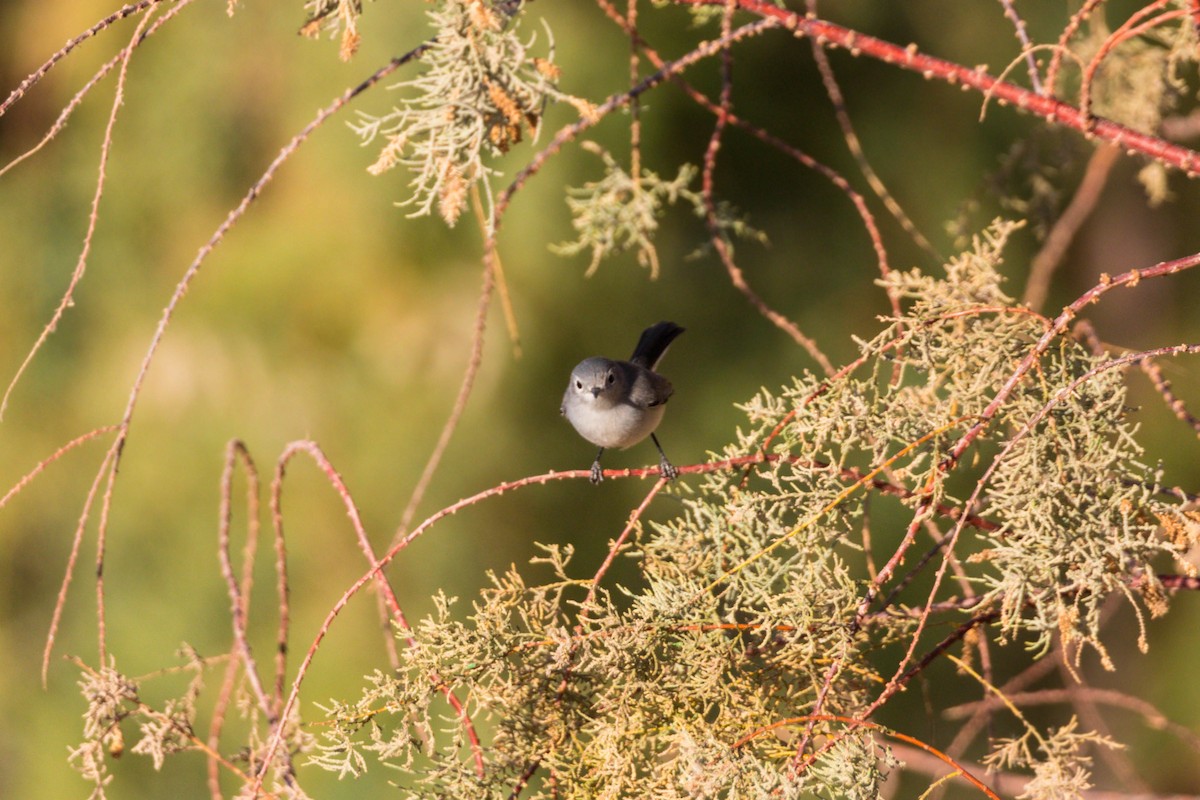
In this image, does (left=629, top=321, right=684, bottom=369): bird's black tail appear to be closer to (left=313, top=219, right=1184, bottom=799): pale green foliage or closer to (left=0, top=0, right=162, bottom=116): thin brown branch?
(left=313, top=219, right=1184, bottom=799): pale green foliage

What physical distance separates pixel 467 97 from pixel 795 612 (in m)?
0.62

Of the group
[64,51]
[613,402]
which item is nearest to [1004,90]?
[64,51]

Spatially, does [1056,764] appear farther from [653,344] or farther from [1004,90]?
[653,344]

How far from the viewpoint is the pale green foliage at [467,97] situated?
1.08 metres

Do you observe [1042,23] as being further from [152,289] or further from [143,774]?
[143,774]

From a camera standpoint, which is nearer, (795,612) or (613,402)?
(795,612)

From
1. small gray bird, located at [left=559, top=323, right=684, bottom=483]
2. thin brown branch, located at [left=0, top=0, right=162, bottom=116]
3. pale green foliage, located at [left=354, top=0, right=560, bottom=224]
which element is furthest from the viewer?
small gray bird, located at [left=559, top=323, right=684, bottom=483]

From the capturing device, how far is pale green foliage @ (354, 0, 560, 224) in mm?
1083

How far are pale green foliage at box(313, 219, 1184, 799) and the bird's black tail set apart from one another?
3.82ft

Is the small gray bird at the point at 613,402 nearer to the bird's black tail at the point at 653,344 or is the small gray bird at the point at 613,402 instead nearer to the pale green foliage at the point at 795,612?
the bird's black tail at the point at 653,344

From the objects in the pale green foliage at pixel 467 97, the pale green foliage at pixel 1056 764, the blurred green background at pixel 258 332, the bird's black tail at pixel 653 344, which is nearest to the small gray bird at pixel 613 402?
the bird's black tail at pixel 653 344

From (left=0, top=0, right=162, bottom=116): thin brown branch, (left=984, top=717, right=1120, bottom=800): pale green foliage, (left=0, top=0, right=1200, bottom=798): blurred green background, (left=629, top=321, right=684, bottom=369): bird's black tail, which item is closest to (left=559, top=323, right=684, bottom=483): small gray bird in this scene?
(left=629, top=321, right=684, bottom=369): bird's black tail

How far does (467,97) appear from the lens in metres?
1.10

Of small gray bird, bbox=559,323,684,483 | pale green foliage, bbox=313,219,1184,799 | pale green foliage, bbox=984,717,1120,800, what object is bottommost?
pale green foliage, bbox=984,717,1120,800
